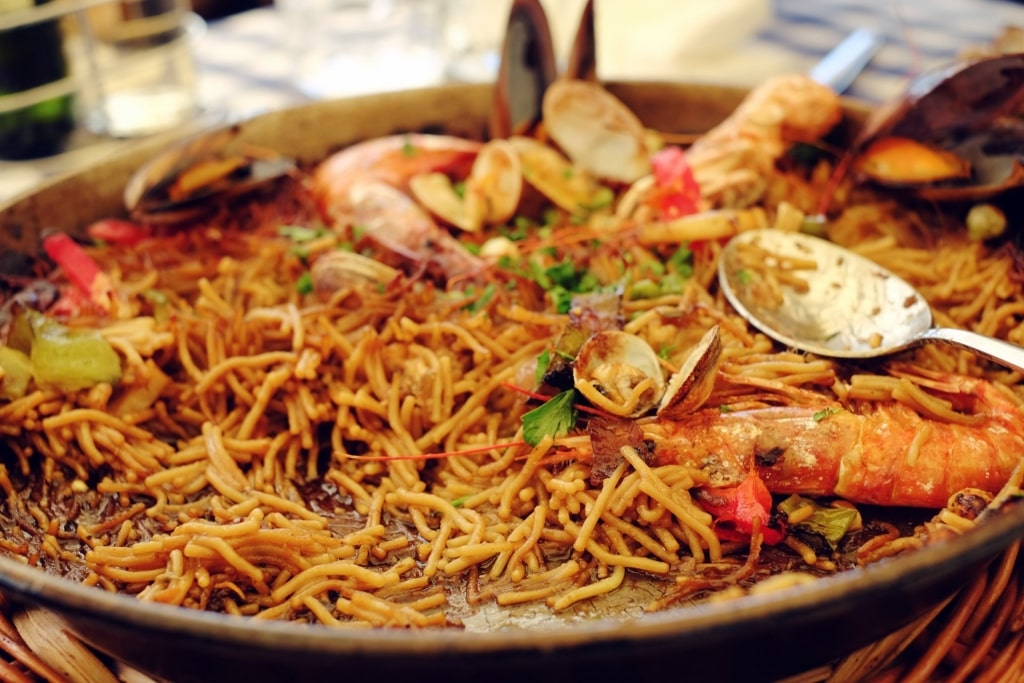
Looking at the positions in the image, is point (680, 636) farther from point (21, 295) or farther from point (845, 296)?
point (21, 295)

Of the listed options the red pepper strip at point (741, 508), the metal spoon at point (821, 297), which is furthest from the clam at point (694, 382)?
the metal spoon at point (821, 297)

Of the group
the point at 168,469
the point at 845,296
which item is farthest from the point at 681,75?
the point at 168,469

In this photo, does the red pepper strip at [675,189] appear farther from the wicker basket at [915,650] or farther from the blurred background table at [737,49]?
the wicker basket at [915,650]

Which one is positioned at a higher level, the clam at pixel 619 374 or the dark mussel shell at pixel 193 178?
the dark mussel shell at pixel 193 178

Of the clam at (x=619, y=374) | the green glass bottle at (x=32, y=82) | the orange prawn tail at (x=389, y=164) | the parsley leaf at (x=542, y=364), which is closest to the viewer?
the clam at (x=619, y=374)

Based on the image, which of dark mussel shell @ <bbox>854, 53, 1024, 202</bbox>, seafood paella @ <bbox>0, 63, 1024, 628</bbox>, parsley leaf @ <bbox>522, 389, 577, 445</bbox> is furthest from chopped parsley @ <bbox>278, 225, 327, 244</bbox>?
dark mussel shell @ <bbox>854, 53, 1024, 202</bbox>

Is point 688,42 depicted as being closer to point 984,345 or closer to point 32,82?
point 984,345

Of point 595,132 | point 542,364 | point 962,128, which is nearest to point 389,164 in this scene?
point 595,132
